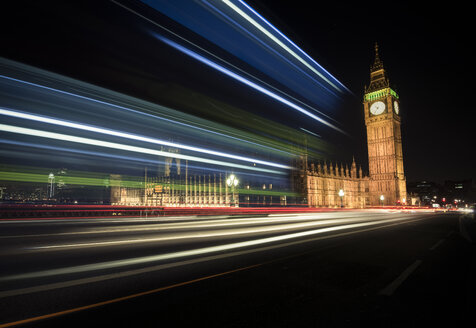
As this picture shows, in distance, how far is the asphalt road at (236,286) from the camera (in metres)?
3.81

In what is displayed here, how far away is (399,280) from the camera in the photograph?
18.5ft

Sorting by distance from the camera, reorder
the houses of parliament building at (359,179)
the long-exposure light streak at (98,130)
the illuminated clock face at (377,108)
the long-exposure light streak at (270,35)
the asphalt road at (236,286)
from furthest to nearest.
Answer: the illuminated clock face at (377,108)
the houses of parliament building at (359,179)
the long-exposure light streak at (270,35)
the long-exposure light streak at (98,130)
the asphalt road at (236,286)

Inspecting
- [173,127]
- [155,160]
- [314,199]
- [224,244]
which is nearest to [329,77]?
[173,127]

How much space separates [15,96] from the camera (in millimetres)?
11859

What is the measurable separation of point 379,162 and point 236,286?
8518 centimetres

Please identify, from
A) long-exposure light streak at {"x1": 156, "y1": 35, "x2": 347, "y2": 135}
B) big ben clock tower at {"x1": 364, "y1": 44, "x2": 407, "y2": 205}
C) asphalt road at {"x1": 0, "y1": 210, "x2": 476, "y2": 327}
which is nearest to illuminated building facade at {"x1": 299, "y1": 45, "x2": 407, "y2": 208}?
big ben clock tower at {"x1": 364, "y1": 44, "x2": 407, "y2": 205}

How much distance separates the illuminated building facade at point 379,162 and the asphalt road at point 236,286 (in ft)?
211

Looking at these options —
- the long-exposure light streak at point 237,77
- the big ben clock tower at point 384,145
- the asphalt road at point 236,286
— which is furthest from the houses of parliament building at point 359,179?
the asphalt road at point 236,286

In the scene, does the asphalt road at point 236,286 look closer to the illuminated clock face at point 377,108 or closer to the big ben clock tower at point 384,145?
the big ben clock tower at point 384,145

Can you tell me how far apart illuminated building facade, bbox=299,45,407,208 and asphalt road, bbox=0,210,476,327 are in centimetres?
6433

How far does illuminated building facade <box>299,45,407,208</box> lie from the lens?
73.8 metres

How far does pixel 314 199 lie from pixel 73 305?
198ft

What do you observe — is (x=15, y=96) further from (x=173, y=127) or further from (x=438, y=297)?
(x=438, y=297)

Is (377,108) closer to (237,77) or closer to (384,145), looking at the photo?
(384,145)
